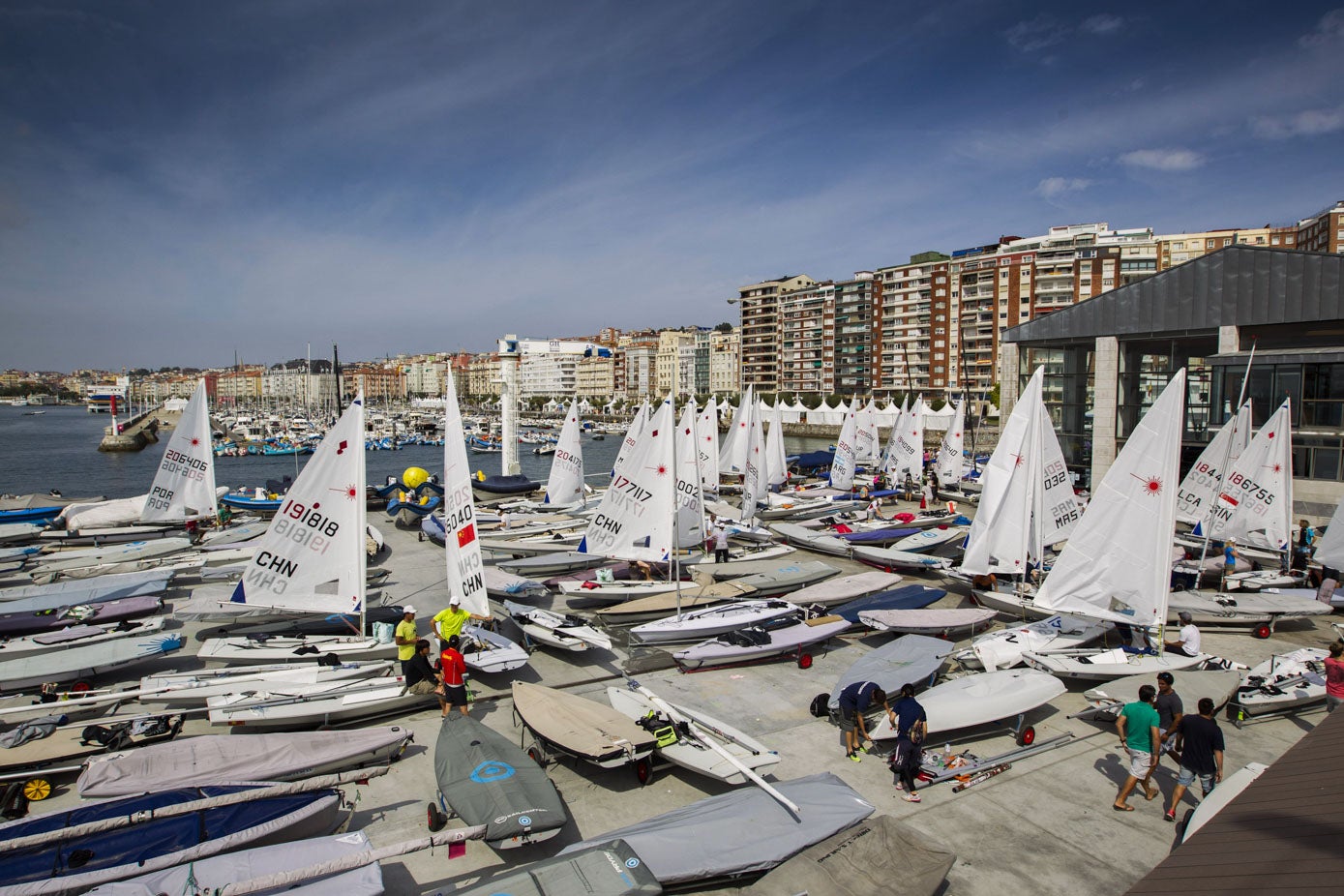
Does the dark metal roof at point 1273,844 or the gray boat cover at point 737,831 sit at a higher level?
the dark metal roof at point 1273,844

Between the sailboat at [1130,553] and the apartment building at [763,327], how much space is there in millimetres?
103420

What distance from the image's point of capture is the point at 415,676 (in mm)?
11031

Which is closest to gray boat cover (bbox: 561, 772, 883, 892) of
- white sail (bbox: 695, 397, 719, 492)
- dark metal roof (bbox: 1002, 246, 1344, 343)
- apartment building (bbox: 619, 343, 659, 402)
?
white sail (bbox: 695, 397, 719, 492)

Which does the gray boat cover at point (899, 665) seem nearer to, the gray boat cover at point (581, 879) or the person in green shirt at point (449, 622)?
the gray boat cover at point (581, 879)

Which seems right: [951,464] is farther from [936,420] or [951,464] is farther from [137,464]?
[137,464]

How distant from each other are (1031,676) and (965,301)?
82273 millimetres

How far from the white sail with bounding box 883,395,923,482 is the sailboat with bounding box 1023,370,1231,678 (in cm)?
2162

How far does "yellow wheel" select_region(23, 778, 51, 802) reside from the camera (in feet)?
27.2

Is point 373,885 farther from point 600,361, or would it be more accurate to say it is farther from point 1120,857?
point 600,361

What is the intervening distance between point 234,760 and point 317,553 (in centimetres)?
463

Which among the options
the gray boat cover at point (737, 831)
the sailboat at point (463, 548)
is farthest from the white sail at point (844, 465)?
the gray boat cover at point (737, 831)

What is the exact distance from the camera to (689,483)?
19.4 metres

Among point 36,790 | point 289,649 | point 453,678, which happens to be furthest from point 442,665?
point 36,790

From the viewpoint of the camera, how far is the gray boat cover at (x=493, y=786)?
703 cm
